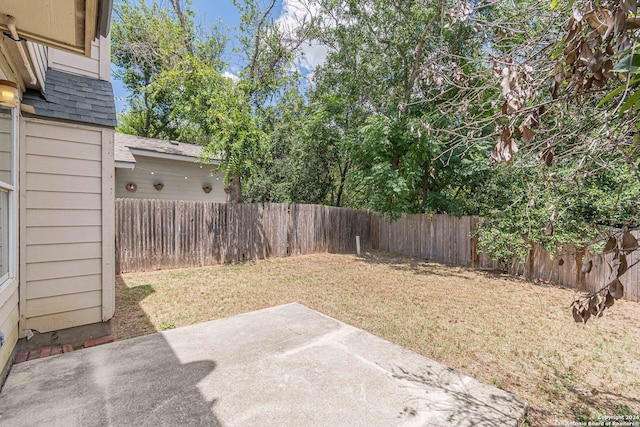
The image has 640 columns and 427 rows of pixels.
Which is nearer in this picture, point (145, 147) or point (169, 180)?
point (145, 147)

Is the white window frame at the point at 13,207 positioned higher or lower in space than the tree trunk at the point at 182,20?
lower

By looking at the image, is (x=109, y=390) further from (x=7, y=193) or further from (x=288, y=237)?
(x=288, y=237)

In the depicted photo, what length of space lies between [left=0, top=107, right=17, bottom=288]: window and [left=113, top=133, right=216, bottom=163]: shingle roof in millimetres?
5305

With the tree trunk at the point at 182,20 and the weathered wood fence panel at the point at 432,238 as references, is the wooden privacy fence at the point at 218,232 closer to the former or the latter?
the weathered wood fence panel at the point at 432,238

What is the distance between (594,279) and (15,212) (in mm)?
8293

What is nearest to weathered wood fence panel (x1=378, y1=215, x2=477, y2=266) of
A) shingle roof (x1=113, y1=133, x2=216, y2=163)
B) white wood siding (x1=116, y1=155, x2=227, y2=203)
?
white wood siding (x1=116, y1=155, x2=227, y2=203)

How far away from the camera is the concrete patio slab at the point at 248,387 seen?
72.2 inches

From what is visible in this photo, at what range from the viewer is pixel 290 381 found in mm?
2217

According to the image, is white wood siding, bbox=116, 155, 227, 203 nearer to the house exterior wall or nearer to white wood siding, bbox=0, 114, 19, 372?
the house exterior wall

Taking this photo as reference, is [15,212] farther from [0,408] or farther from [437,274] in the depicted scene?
[437,274]

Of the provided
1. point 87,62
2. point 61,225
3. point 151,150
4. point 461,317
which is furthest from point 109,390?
point 151,150

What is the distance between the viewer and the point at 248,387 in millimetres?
2127

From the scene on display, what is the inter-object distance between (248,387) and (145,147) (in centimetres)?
870

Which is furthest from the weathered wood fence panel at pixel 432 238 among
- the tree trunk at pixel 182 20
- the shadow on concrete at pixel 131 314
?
the tree trunk at pixel 182 20
